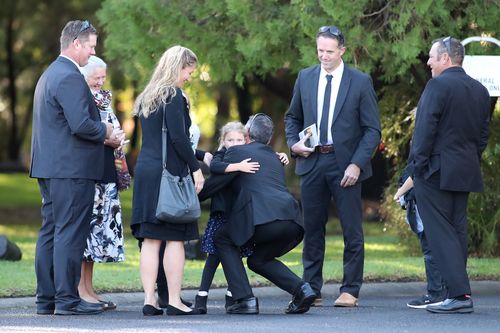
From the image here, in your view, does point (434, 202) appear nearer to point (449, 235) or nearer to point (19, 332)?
point (449, 235)

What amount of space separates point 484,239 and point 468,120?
17.7 ft

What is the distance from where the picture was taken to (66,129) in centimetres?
824

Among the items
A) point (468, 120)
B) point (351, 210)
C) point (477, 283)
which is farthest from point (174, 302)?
point (477, 283)

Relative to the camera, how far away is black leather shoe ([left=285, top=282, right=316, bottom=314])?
8.36 m

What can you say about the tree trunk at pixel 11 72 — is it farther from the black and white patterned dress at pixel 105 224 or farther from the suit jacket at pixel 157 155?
the suit jacket at pixel 157 155

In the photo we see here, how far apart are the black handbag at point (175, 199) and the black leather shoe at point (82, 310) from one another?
2.86ft

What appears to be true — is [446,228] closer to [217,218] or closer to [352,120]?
[352,120]

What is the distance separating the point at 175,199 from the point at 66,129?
0.96 m

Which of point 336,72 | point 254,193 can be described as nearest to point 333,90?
point 336,72

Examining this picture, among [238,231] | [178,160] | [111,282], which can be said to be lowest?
[111,282]

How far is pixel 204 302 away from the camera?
8609 mm

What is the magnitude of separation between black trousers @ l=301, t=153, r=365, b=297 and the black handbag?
4.42ft

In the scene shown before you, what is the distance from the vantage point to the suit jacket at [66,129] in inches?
321

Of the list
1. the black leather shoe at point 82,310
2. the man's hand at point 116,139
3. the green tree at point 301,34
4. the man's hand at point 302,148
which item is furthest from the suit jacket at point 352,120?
the green tree at point 301,34
